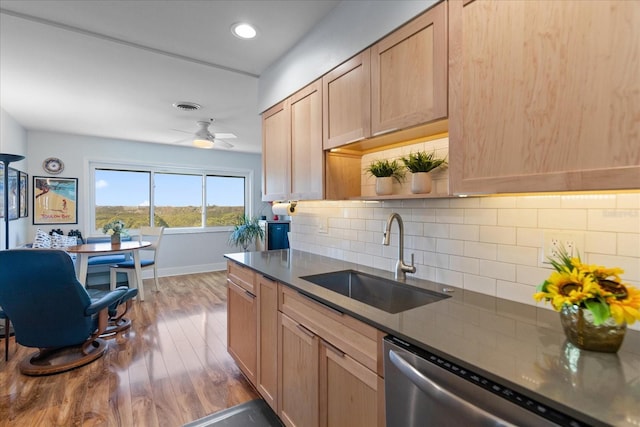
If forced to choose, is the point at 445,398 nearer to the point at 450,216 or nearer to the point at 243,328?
the point at 450,216

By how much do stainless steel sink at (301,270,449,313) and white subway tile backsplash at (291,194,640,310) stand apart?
15 centimetres

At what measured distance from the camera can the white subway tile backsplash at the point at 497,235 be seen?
1.03m

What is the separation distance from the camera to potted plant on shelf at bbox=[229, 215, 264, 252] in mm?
5789

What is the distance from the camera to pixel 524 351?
864 millimetres

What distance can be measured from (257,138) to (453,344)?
15.2ft

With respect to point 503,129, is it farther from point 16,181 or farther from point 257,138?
point 16,181

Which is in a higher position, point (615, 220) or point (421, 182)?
point (421, 182)

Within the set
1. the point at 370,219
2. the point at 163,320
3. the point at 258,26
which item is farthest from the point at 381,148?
the point at 163,320

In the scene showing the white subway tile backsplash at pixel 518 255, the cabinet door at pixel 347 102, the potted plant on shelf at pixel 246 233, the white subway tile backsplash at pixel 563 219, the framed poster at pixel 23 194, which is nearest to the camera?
the white subway tile backsplash at pixel 563 219

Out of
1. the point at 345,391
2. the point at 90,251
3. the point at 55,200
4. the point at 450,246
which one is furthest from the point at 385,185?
the point at 55,200

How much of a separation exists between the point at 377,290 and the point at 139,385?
Answer: 185 cm

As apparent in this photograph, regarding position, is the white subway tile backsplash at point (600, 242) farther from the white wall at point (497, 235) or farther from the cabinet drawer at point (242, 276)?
the cabinet drawer at point (242, 276)

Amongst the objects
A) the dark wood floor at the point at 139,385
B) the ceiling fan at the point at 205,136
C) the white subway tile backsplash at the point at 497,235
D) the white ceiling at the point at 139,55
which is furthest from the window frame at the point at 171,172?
the white subway tile backsplash at the point at 497,235

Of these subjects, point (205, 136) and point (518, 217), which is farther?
point (205, 136)
